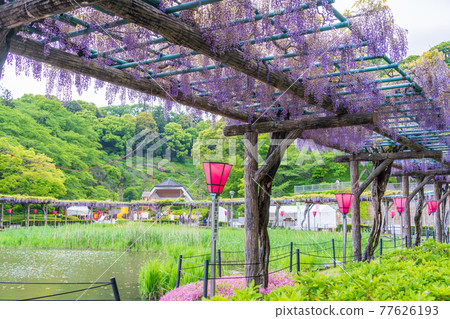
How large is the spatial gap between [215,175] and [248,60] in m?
1.23

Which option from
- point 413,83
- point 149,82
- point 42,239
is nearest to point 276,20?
point 149,82

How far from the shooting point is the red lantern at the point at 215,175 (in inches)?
136

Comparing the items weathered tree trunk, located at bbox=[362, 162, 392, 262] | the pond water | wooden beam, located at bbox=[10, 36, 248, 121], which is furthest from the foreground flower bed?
weathered tree trunk, located at bbox=[362, 162, 392, 262]

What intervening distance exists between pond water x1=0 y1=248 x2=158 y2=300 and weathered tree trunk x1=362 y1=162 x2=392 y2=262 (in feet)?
12.6

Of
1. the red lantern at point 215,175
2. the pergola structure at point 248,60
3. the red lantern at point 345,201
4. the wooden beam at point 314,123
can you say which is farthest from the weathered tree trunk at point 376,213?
the red lantern at point 215,175

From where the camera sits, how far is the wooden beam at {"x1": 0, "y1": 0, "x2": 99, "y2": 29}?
5.55 feet

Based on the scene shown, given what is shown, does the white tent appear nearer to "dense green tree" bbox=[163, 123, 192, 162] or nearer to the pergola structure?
"dense green tree" bbox=[163, 123, 192, 162]

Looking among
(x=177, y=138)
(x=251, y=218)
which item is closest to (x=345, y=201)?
(x=251, y=218)

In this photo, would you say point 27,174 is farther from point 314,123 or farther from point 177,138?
point 314,123

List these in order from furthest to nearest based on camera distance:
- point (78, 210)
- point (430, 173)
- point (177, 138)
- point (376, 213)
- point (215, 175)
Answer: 1. point (78, 210)
2. point (177, 138)
3. point (430, 173)
4. point (376, 213)
5. point (215, 175)

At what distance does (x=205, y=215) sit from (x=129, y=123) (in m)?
7.96

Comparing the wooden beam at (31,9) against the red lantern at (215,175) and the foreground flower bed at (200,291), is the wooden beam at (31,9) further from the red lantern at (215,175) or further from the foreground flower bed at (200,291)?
the foreground flower bed at (200,291)

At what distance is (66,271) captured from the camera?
22.4ft

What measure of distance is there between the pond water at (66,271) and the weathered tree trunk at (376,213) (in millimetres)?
3843
